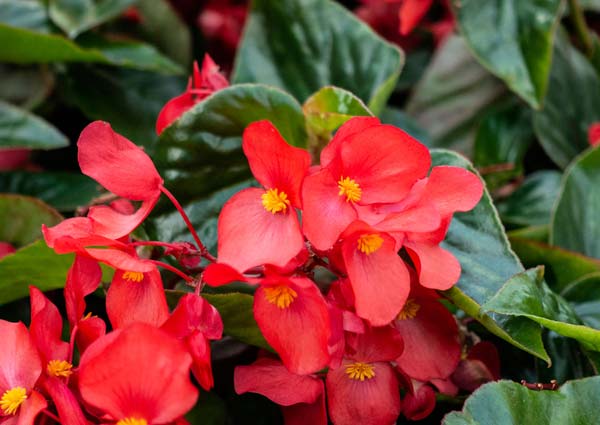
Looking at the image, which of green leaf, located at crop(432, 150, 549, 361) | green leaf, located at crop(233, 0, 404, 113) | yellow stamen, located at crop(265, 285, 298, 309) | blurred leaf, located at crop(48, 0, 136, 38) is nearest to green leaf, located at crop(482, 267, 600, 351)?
green leaf, located at crop(432, 150, 549, 361)

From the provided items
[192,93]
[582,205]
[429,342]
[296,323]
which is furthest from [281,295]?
[582,205]

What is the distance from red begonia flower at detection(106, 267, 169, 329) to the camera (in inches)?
17.5

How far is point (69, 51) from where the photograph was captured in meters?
0.81

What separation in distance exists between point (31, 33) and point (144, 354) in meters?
0.51

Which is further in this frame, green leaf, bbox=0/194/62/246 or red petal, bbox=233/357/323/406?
green leaf, bbox=0/194/62/246

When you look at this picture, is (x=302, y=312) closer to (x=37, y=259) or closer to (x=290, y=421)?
(x=290, y=421)

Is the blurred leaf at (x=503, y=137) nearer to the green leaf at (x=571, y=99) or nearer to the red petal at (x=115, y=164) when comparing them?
the green leaf at (x=571, y=99)

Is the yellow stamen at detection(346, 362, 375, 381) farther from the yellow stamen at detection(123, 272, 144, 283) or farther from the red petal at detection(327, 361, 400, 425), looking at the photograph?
the yellow stamen at detection(123, 272, 144, 283)

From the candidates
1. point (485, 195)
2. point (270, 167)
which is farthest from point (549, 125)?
point (270, 167)

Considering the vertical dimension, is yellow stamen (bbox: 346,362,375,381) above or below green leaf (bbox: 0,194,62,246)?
above

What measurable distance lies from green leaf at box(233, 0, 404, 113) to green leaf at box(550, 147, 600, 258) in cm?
22

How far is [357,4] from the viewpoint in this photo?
1157 mm

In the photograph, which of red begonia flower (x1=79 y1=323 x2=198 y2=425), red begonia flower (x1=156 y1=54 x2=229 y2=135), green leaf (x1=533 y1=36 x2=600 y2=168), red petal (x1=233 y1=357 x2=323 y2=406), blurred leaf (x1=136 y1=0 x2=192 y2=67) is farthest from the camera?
blurred leaf (x1=136 y1=0 x2=192 y2=67)

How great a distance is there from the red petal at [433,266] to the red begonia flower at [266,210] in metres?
0.08
